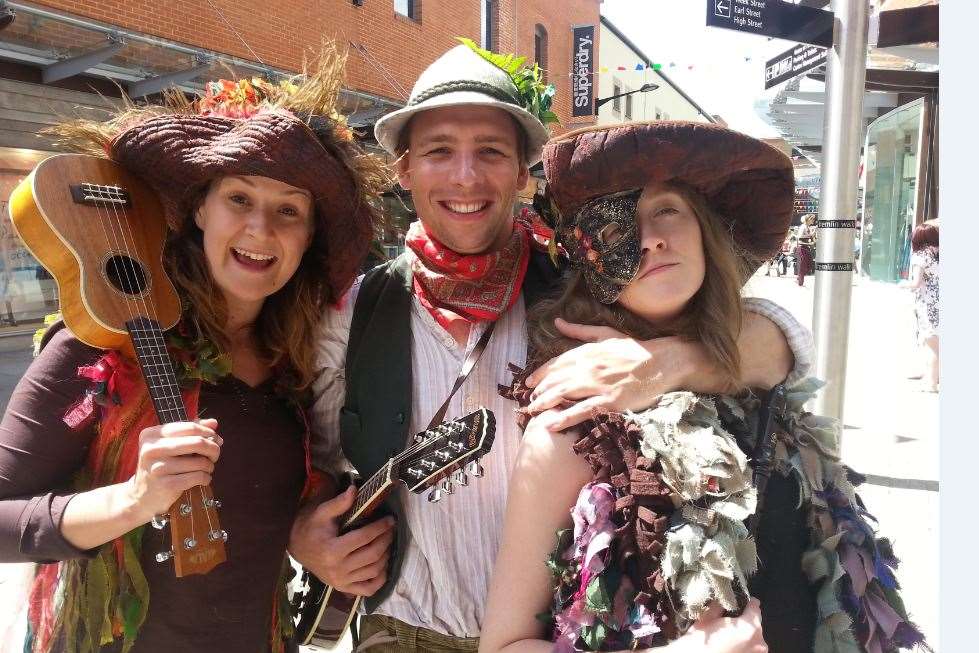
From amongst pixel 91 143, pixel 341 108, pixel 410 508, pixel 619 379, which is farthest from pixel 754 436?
pixel 91 143

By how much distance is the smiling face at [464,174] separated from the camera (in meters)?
1.99

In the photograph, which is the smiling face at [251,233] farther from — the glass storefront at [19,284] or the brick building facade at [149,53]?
the glass storefront at [19,284]

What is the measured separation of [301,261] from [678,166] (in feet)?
3.59

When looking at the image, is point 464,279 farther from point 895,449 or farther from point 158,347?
point 895,449

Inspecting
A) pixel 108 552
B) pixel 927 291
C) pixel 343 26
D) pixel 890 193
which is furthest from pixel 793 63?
pixel 890 193

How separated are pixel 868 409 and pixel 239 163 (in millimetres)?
6704

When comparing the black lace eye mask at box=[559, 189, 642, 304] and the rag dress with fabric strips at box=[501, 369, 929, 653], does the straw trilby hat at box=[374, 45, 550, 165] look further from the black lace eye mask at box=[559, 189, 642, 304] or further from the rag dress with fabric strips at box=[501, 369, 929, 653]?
the rag dress with fabric strips at box=[501, 369, 929, 653]

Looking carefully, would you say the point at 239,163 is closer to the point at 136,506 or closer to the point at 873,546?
the point at 136,506

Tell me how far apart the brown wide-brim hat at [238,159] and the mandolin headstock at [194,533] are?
740 millimetres

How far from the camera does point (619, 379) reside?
1513 mm

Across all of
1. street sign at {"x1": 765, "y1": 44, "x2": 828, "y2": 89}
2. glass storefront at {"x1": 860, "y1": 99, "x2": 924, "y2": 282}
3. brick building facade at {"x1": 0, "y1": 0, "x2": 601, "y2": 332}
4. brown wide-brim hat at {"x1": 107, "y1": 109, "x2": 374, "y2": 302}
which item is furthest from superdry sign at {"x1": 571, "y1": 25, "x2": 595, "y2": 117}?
brown wide-brim hat at {"x1": 107, "y1": 109, "x2": 374, "y2": 302}

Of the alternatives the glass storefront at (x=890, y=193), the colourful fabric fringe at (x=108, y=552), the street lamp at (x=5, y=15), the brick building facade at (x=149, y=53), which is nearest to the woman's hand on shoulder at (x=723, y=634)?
the colourful fabric fringe at (x=108, y=552)

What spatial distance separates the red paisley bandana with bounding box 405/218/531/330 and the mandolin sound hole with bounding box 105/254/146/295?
727 millimetres

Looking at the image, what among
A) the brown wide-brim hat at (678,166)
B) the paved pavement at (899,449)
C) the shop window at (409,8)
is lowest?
the paved pavement at (899,449)
